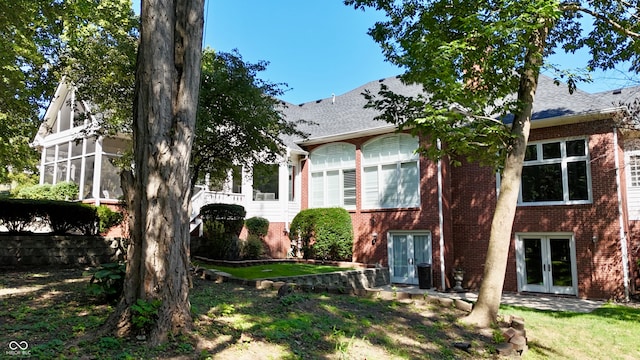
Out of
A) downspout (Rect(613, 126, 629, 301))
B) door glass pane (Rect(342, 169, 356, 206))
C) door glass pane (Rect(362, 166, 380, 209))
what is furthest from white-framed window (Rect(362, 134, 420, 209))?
downspout (Rect(613, 126, 629, 301))

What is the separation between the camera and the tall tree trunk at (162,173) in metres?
4.31

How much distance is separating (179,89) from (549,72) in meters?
6.49

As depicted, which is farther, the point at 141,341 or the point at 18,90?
the point at 18,90

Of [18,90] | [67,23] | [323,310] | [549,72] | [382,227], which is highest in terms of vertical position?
[67,23]

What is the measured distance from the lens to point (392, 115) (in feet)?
27.6

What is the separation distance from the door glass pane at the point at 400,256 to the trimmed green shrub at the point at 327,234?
182cm

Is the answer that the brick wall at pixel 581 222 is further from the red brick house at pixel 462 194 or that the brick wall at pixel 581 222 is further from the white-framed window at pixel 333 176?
the white-framed window at pixel 333 176

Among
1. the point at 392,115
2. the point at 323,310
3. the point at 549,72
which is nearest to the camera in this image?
the point at 323,310

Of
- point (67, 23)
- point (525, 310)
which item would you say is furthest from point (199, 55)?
point (525, 310)

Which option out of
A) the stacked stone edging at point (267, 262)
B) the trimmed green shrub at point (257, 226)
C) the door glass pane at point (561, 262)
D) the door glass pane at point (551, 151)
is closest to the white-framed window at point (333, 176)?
the trimmed green shrub at point (257, 226)

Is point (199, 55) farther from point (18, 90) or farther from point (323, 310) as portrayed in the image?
point (18, 90)

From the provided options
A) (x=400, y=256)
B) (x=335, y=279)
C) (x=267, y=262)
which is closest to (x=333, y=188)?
(x=400, y=256)

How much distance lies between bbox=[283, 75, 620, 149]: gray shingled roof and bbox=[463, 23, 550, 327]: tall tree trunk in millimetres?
3204

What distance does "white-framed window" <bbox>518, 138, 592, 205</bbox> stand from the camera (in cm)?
1248
